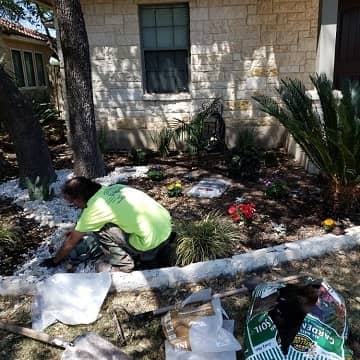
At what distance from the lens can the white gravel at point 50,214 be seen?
3.39 m

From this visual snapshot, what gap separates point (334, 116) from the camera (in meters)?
3.92

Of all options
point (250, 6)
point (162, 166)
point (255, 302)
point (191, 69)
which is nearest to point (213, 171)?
point (162, 166)

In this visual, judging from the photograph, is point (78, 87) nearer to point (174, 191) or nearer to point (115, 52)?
point (174, 191)

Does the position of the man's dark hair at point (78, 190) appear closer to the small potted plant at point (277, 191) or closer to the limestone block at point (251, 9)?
the small potted plant at point (277, 191)

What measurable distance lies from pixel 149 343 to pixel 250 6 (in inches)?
248

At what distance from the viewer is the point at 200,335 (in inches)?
93.5

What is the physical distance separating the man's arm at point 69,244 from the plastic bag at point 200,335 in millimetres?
999

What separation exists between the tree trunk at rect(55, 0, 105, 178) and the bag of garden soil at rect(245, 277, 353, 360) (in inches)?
144

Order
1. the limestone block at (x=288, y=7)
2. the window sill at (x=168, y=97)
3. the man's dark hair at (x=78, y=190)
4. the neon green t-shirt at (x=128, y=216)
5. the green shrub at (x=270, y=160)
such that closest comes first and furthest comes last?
the neon green t-shirt at (x=128, y=216), the man's dark hair at (x=78, y=190), the green shrub at (x=270, y=160), the limestone block at (x=288, y=7), the window sill at (x=168, y=97)

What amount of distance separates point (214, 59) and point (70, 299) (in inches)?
222

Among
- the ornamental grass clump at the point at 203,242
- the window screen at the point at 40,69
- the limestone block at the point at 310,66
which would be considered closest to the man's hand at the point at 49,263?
the ornamental grass clump at the point at 203,242

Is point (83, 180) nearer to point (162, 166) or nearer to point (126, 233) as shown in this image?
point (126, 233)

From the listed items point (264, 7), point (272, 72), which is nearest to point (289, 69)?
point (272, 72)

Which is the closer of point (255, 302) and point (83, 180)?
point (255, 302)
